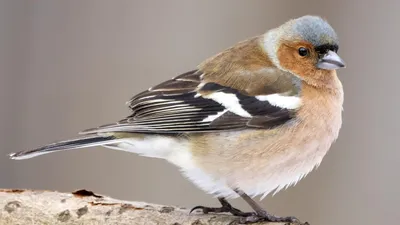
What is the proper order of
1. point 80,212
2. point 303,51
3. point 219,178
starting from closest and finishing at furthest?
point 80,212 < point 219,178 < point 303,51

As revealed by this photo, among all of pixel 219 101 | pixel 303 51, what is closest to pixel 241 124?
pixel 219 101

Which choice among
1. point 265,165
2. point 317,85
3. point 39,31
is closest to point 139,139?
point 265,165

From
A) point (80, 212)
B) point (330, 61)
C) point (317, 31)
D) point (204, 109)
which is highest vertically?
point (317, 31)

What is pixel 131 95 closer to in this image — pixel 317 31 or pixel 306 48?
pixel 306 48

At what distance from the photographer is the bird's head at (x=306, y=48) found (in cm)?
385

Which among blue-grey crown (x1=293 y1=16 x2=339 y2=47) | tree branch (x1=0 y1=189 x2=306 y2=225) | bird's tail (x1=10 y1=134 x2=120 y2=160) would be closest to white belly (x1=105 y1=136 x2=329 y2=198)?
bird's tail (x1=10 y1=134 x2=120 y2=160)

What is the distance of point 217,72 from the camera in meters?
3.82

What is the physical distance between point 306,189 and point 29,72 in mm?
2429

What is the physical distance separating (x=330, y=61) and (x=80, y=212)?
1457 millimetres

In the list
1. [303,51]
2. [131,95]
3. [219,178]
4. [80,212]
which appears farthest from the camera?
[131,95]

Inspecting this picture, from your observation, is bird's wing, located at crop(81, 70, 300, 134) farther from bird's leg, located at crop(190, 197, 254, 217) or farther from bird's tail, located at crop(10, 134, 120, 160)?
bird's leg, located at crop(190, 197, 254, 217)

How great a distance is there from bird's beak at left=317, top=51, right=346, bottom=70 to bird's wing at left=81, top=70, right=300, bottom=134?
0.21 metres

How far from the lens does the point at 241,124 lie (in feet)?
12.1

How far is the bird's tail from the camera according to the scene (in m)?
3.47
